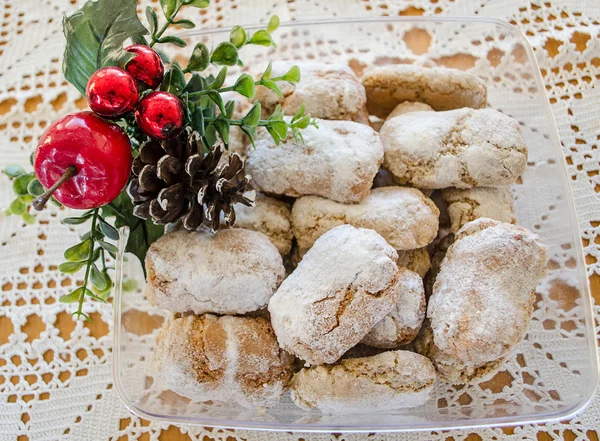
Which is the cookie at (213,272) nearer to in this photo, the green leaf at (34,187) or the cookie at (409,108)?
the green leaf at (34,187)

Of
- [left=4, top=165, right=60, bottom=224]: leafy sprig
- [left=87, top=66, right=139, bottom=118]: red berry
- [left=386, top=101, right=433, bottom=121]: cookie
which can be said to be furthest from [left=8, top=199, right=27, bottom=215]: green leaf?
[left=386, top=101, right=433, bottom=121]: cookie

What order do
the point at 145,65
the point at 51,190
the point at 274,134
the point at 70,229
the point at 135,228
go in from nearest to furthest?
the point at 51,190, the point at 145,65, the point at 274,134, the point at 135,228, the point at 70,229

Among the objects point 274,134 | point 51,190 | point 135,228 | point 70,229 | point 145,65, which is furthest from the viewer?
point 70,229

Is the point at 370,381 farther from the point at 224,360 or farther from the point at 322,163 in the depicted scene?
the point at 322,163

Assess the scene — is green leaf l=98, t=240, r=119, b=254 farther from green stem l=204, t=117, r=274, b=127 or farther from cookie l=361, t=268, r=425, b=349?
cookie l=361, t=268, r=425, b=349

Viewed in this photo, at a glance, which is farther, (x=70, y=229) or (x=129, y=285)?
(x=70, y=229)

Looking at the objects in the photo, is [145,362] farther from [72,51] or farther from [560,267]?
[560,267]

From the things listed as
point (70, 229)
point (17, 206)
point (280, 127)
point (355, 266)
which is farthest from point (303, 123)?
point (70, 229)

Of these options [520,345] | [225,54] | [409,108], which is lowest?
[520,345]
